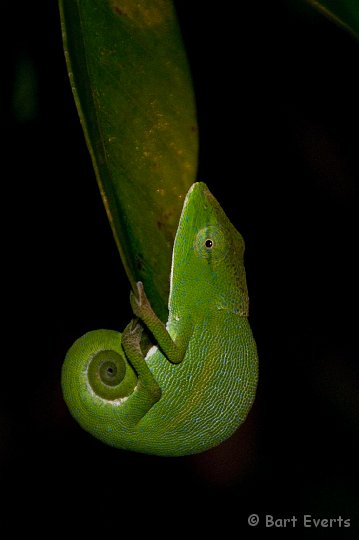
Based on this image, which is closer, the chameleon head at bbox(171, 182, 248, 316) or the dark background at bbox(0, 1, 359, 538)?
the chameleon head at bbox(171, 182, 248, 316)

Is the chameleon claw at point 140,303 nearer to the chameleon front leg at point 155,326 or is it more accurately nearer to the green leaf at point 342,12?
the chameleon front leg at point 155,326

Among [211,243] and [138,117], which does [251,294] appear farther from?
[138,117]

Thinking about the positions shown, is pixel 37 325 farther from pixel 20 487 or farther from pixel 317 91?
pixel 317 91

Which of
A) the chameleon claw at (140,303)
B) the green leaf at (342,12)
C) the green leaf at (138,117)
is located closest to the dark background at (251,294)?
the green leaf at (138,117)

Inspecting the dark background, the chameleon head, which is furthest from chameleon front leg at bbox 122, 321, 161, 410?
the dark background

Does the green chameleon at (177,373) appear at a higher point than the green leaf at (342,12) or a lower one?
lower

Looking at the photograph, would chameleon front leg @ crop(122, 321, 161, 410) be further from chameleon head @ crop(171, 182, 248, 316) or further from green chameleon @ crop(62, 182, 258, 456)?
chameleon head @ crop(171, 182, 248, 316)
